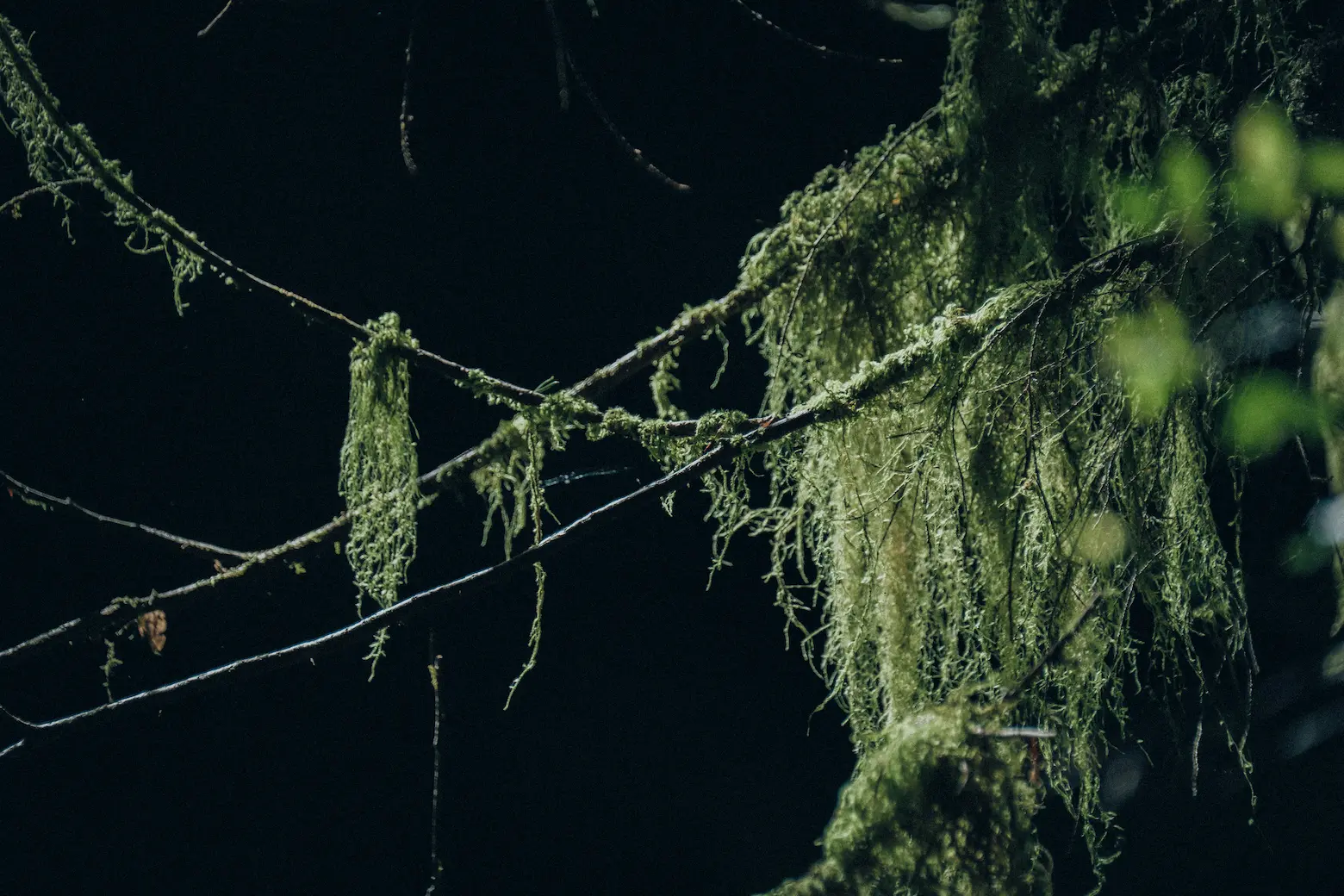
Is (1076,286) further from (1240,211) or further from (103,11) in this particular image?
(103,11)

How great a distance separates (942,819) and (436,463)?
1.48 metres

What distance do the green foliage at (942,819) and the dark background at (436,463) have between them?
1.15 metres

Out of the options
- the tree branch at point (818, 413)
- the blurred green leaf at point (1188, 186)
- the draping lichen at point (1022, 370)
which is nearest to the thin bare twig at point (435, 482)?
the draping lichen at point (1022, 370)

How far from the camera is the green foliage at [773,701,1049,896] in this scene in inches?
44.0

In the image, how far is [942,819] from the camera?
3.76ft

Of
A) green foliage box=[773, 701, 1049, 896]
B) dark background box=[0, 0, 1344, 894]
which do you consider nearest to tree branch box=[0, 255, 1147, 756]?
green foliage box=[773, 701, 1049, 896]

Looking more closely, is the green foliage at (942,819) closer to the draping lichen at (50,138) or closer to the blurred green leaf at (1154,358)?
the blurred green leaf at (1154,358)

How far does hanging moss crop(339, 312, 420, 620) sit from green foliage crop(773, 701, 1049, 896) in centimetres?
77

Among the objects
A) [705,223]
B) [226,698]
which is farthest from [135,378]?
[705,223]

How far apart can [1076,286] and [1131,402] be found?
6.5 inches

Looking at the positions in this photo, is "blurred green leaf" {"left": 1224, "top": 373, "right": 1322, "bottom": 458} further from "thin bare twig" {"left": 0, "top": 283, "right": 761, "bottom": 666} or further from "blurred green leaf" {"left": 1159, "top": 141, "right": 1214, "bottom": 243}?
"thin bare twig" {"left": 0, "top": 283, "right": 761, "bottom": 666}

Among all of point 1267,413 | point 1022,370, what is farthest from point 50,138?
point 1267,413

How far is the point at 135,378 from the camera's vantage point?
203 centimetres

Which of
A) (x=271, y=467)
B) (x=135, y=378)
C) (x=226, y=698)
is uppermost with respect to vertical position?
(x=135, y=378)
